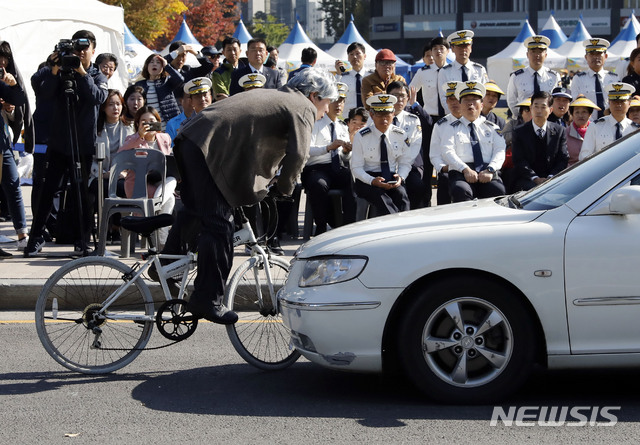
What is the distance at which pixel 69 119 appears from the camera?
32.7ft

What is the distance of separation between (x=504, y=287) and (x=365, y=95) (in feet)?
24.8

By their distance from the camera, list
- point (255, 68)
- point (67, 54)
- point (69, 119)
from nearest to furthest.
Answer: point (67, 54), point (69, 119), point (255, 68)

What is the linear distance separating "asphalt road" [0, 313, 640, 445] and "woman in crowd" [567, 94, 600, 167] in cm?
558

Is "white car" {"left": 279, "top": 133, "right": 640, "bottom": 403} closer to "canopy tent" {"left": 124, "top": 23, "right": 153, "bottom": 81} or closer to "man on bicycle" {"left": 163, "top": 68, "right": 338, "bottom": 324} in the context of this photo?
"man on bicycle" {"left": 163, "top": 68, "right": 338, "bottom": 324}

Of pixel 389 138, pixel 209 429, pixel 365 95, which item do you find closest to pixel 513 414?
pixel 209 429

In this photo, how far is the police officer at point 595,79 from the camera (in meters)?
12.8

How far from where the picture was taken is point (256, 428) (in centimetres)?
523

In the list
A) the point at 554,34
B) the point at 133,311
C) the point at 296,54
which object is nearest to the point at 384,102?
the point at 133,311

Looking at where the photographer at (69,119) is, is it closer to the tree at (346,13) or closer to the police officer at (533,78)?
the police officer at (533,78)

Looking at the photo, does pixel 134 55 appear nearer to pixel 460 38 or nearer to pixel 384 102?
pixel 460 38

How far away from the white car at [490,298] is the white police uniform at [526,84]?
7255mm

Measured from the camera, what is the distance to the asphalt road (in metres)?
5.09

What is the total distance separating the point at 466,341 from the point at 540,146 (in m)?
5.75

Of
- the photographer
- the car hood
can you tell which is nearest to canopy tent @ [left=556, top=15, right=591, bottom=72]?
the photographer
